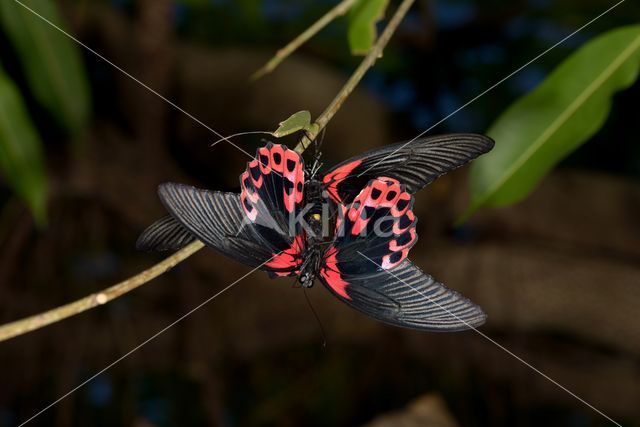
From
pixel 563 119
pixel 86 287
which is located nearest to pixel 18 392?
pixel 86 287

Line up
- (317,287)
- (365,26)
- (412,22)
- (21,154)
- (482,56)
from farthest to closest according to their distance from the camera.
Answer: (482,56)
(412,22)
(317,287)
(21,154)
(365,26)

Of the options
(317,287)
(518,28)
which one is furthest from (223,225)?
(518,28)

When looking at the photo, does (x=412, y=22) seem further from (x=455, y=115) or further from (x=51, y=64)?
(x=51, y=64)

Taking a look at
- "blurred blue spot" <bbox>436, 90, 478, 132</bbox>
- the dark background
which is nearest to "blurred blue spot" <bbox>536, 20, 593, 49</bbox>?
the dark background

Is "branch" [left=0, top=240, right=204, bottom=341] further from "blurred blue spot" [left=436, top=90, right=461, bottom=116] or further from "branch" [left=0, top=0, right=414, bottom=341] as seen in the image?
"blurred blue spot" [left=436, top=90, right=461, bottom=116]

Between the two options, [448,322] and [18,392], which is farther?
[18,392]

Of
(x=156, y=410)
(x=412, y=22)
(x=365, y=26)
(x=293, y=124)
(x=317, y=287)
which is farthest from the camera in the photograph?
(x=156, y=410)

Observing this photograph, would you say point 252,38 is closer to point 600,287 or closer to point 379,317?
point 600,287
